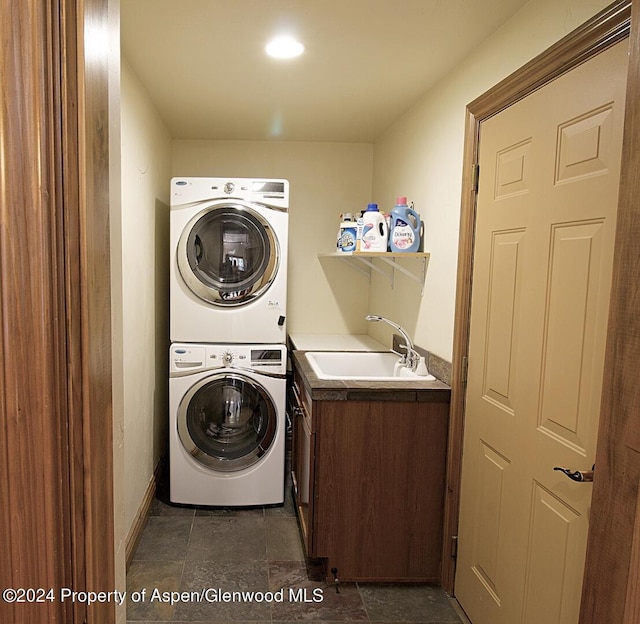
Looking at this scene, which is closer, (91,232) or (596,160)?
(91,232)

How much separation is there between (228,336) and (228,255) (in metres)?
0.48

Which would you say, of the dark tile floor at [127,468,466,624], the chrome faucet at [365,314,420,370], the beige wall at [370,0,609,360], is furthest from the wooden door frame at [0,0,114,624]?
the chrome faucet at [365,314,420,370]

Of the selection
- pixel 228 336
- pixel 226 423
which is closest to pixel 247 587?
pixel 226 423

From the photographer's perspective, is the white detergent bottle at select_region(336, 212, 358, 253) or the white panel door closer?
the white panel door

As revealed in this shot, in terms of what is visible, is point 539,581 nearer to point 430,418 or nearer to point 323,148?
point 430,418

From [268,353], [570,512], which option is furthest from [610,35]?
[268,353]

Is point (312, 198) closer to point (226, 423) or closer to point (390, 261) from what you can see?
point (390, 261)

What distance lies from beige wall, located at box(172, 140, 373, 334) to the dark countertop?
1664 millimetres

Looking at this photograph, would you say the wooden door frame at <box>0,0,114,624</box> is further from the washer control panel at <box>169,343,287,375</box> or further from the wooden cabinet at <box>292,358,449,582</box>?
the washer control panel at <box>169,343,287,375</box>

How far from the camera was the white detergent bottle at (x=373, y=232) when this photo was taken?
8.59 ft

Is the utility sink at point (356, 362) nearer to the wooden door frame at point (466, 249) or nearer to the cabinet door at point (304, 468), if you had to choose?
the cabinet door at point (304, 468)

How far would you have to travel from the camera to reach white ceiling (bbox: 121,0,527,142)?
5.72 ft

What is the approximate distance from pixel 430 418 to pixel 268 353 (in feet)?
3.71

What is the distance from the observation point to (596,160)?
4.35ft
